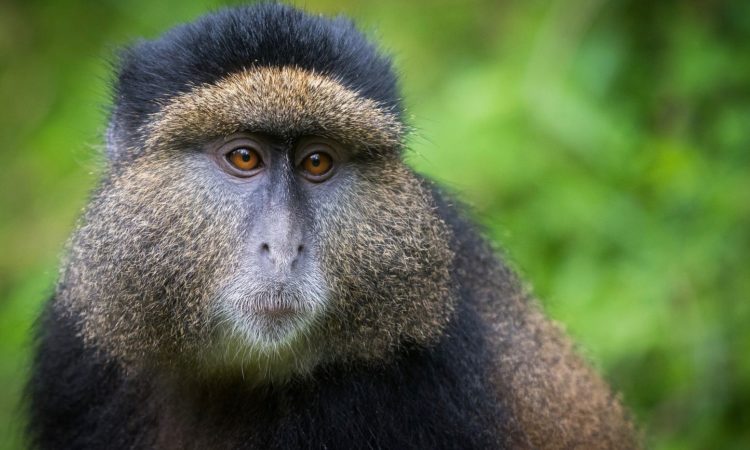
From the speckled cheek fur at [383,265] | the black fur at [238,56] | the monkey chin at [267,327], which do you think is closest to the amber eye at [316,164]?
the speckled cheek fur at [383,265]

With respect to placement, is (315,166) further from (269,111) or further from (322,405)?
(322,405)

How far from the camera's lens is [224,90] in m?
3.87

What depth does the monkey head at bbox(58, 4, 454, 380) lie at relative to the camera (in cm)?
378

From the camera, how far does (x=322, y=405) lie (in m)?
4.03

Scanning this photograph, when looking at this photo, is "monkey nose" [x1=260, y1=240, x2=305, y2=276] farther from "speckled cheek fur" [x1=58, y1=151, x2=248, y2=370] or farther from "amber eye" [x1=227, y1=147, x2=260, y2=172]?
"amber eye" [x1=227, y1=147, x2=260, y2=172]

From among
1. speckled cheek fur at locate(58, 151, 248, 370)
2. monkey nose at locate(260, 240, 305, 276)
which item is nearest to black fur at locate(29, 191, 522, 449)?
speckled cheek fur at locate(58, 151, 248, 370)

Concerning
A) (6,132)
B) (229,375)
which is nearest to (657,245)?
(229,375)

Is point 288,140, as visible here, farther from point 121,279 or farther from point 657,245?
point 657,245

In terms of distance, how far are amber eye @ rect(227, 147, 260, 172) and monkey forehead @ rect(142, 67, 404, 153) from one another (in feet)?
0.25

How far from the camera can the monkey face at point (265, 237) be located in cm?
376

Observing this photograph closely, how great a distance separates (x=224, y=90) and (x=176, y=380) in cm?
118

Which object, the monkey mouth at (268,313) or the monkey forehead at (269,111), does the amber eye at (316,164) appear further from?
the monkey mouth at (268,313)

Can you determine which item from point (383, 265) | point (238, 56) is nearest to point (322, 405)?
point (383, 265)

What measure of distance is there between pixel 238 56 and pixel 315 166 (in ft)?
1.62
